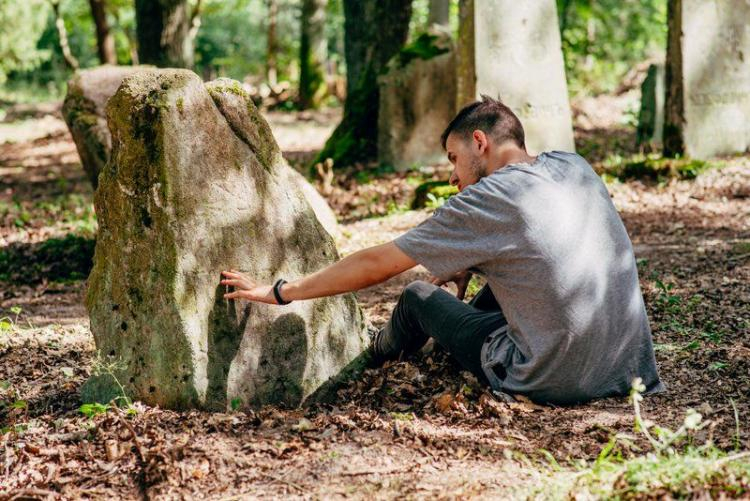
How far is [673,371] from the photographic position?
169 inches

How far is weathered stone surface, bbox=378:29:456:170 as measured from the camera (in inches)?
438

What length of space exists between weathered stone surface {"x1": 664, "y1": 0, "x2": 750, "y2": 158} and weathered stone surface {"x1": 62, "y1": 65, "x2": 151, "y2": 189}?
618 centimetres

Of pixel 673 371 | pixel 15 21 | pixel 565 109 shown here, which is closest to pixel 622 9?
pixel 565 109

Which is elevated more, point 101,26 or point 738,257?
point 101,26

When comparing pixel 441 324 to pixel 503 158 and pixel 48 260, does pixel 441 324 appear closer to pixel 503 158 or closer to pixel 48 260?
pixel 503 158

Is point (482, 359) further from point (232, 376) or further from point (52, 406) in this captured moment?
point (52, 406)

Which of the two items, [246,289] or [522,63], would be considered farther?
[522,63]

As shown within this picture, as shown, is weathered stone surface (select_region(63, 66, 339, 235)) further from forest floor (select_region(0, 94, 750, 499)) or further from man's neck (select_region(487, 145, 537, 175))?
man's neck (select_region(487, 145, 537, 175))

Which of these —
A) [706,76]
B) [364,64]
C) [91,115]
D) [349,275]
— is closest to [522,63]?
[706,76]

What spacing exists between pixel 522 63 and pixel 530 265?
595 cm

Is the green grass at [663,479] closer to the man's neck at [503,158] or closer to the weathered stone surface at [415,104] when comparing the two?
the man's neck at [503,158]

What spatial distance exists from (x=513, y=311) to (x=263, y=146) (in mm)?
1506

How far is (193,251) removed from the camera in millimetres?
3742

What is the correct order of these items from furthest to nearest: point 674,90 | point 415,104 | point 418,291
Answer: point 415,104 → point 674,90 → point 418,291
